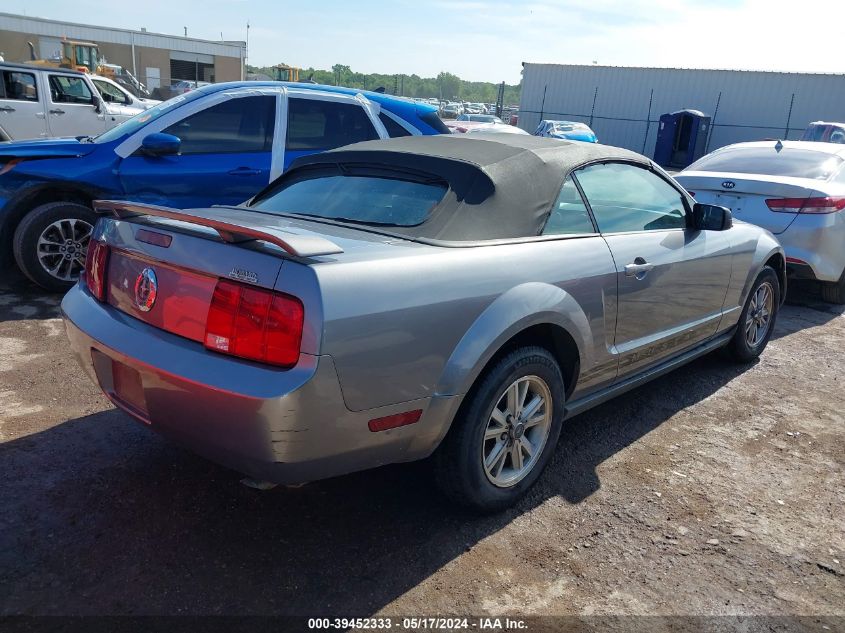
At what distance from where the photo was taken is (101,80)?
56.2 ft

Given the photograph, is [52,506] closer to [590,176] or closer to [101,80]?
[590,176]

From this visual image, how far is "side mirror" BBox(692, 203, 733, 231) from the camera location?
4066mm

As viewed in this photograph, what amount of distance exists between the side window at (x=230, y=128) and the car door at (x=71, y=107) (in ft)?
26.7

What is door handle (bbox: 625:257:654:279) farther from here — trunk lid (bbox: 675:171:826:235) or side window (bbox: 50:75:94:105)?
side window (bbox: 50:75:94:105)

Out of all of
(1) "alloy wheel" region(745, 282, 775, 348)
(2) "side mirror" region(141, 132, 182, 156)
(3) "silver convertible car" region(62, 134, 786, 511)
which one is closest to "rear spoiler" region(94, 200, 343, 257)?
(3) "silver convertible car" region(62, 134, 786, 511)

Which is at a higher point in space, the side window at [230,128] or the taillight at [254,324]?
the side window at [230,128]

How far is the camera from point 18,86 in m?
12.1

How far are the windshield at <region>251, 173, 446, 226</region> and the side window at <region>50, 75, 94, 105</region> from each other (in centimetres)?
1118

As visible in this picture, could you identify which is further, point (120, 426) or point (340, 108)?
point (340, 108)

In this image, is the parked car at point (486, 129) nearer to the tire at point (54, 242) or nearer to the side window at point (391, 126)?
the side window at point (391, 126)

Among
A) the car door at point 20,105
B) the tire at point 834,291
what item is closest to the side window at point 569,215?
the tire at point 834,291

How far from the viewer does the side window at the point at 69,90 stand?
12.5 metres

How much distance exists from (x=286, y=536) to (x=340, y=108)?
472 cm

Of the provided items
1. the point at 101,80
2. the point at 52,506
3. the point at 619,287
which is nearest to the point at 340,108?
the point at 619,287
